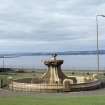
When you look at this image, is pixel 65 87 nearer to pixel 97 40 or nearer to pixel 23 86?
pixel 23 86

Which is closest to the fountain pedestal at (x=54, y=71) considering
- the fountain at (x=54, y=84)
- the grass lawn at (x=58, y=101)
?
the fountain at (x=54, y=84)

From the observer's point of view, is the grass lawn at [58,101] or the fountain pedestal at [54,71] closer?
the grass lawn at [58,101]

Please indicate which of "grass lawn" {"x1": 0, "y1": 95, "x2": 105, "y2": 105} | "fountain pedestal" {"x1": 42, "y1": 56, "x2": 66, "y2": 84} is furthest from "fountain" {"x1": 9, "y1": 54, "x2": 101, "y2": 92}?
"grass lawn" {"x1": 0, "y1": 95, "x2": 105, "y2": 105}

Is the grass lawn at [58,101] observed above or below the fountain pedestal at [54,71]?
below

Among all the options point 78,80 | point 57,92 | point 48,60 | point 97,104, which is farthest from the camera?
point 78,80

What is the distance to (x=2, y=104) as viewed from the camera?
2122 cm

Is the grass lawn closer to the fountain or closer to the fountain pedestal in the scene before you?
the fountain

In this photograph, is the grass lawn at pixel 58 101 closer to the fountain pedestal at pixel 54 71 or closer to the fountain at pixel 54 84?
the fountain at pixel 54 84

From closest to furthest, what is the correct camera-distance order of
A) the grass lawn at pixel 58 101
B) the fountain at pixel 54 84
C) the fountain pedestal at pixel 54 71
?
the grass lawn at pixel 58 101
the fountain at pixel 54 84
the fountain pedestal at pixel 54 71

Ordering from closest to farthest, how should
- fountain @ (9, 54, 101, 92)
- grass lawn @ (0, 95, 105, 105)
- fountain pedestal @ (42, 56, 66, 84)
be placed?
grass lawn @ (0, 95, 105, 105) → fountain @ (9, 54, 101, 92) → fountain pedestal @ (42, 56, 66, 84)

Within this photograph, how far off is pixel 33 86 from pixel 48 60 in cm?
681

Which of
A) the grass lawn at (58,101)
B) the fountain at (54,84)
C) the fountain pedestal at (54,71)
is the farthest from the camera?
the fountain pedestal at (54,71)

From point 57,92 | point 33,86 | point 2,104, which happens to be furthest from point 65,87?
point 2,104

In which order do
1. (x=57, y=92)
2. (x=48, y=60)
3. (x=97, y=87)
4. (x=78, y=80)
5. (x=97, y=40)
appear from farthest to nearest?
(x=97, y=40), (x=78, y=80), (x=48, y=60), (x=97, y=87), (x=57, y=92)
